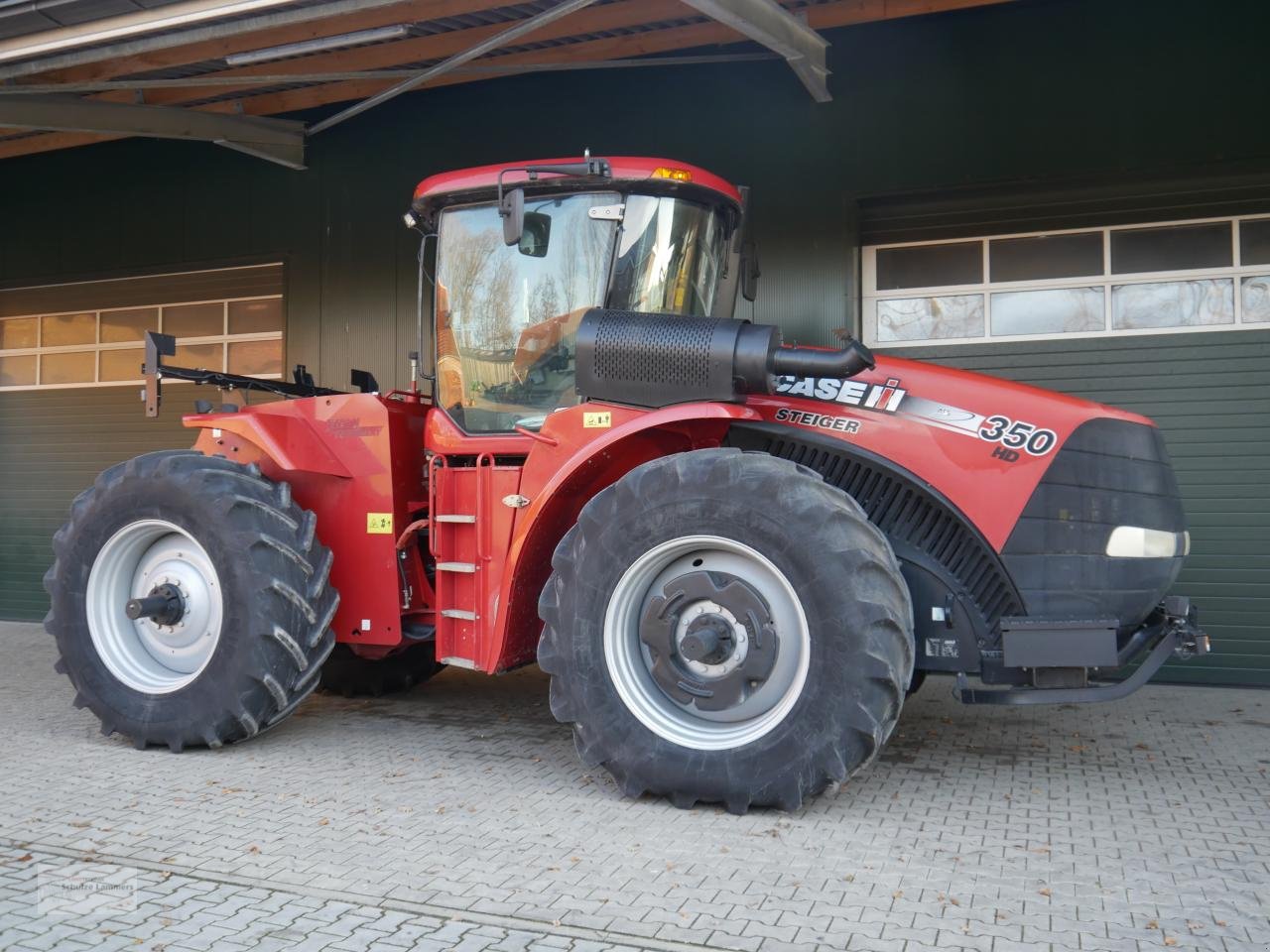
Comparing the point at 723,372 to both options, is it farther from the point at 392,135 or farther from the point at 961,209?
the point at 392,135

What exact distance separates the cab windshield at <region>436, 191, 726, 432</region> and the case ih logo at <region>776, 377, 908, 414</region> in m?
0.83

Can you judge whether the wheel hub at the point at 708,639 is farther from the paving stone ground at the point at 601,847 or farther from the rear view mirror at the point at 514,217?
the rear view mirror at the point at 514,217

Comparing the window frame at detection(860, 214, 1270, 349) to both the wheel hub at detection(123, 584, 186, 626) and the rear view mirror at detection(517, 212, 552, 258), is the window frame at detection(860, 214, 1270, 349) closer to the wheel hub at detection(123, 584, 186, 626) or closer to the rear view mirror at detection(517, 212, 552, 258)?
the rear view mirror at detection(517, 212, 552, 258)

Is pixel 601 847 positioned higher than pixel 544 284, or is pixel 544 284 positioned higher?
pixel 544 284

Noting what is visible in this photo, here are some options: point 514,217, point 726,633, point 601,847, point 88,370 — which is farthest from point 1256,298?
point 88,370

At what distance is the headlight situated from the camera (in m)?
5.01

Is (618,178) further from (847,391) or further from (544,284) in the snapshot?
(847,391)

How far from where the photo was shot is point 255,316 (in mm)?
11500

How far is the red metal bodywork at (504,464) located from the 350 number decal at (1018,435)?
0.04 ft

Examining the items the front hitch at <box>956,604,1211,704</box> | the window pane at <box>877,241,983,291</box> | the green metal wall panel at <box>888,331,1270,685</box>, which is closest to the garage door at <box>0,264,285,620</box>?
the window pane at <box>877,241,983,291</box>

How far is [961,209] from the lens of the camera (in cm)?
898

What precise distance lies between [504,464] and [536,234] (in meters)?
1.23

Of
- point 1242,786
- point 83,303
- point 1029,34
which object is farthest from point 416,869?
point 83,303

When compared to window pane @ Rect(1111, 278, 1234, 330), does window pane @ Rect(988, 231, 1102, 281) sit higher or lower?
higher
